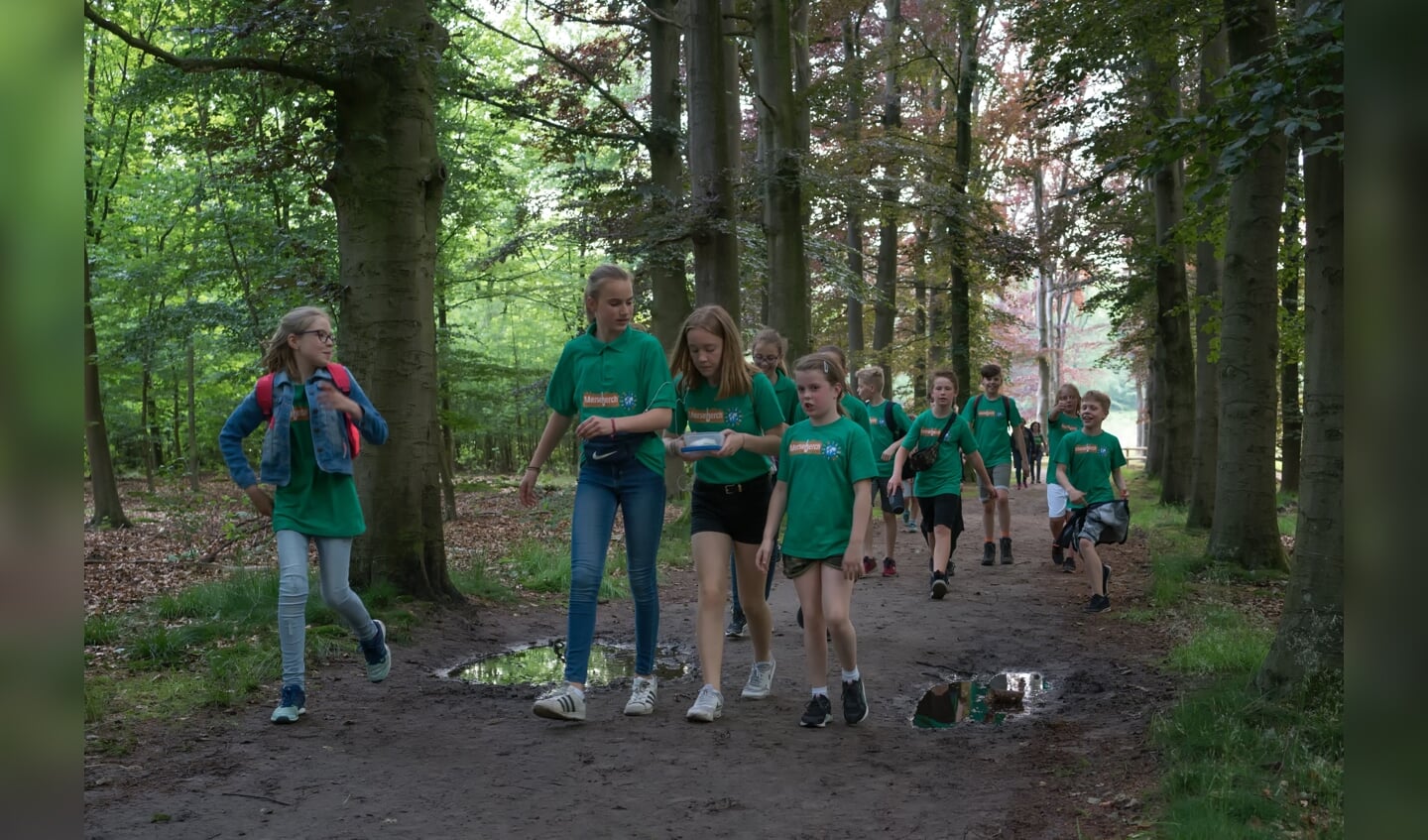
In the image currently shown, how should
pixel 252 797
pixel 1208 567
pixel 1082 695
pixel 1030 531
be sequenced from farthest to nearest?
pixel 1030 531, pixel 1208 567, pixel 1082 695, pixel 252 797

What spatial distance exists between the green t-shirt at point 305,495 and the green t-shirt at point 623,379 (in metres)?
1.28

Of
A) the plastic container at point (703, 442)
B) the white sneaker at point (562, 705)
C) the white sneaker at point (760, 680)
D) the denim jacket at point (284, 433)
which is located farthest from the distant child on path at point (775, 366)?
the denim jacket at point (284, 433)

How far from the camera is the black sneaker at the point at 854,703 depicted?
6152 mm

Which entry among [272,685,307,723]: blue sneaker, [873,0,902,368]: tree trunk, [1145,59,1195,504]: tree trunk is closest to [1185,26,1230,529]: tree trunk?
[1145,59,1195,504]: tree trunk

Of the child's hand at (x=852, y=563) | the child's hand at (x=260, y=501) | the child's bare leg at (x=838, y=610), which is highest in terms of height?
the child's hand at (x=260, y=501)

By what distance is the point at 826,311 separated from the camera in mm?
31531

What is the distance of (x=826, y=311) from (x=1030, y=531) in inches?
596

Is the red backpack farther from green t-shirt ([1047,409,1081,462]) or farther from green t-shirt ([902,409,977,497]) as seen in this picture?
green t-shirt ([1047,409,1081,462])

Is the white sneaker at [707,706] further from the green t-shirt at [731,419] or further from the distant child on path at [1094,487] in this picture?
the distant child on path at [1094,487]

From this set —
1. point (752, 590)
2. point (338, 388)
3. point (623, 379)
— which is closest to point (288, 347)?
point (338, 388)
